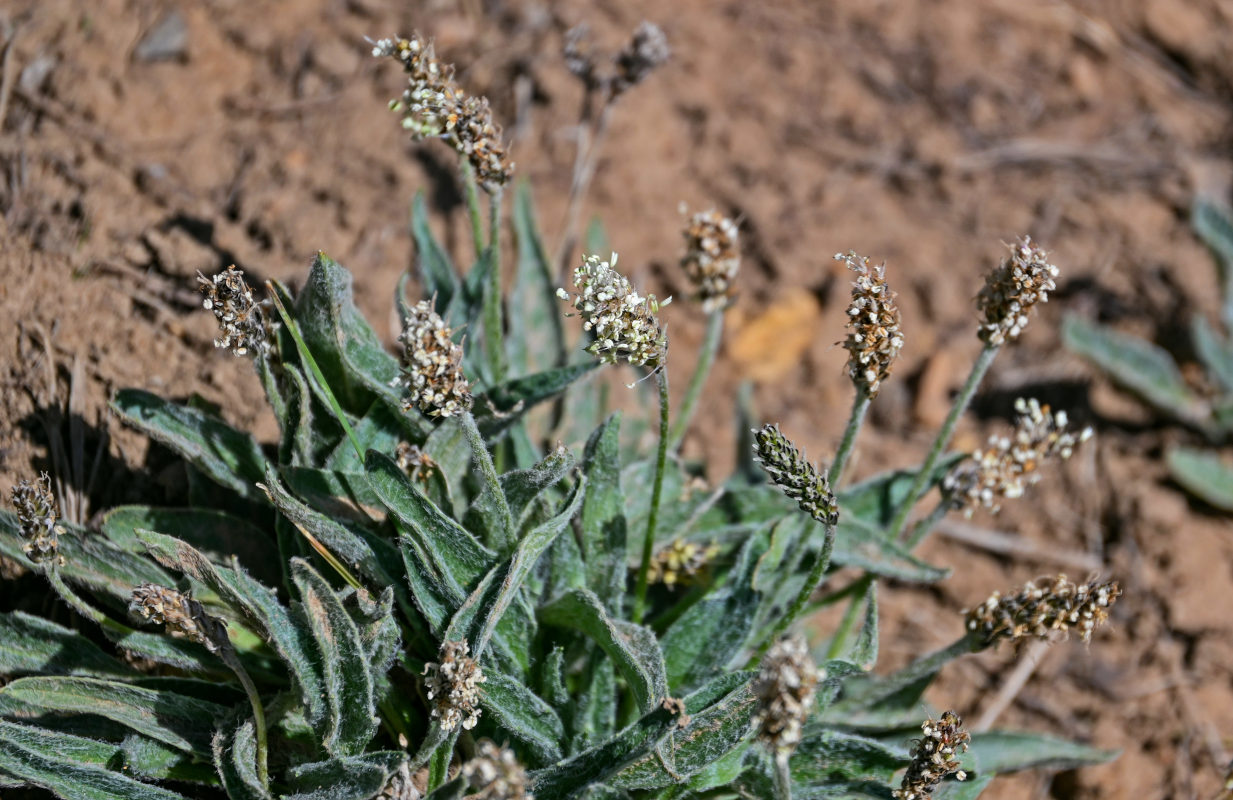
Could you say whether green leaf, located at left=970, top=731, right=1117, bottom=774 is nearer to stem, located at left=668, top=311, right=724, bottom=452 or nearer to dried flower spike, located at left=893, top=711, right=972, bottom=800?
dried flower spike, located at left=893, top=711, right=972, bottom=800

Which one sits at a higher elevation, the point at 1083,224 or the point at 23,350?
the point at 1083,224

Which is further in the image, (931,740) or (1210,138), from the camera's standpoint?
(1210,138)

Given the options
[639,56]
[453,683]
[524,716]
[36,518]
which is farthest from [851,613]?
[36,518]

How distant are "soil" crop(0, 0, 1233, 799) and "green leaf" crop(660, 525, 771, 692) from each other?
118 cm

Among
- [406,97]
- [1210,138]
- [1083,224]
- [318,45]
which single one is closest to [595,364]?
[406,97]

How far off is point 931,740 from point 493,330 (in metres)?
1.63

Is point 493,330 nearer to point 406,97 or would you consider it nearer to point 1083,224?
point 406,97

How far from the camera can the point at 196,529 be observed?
280 centimetres

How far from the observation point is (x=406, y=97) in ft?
8.25

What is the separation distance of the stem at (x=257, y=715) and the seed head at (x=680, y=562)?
3.64ft

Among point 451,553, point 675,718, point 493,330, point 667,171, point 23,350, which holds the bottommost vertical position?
point 675,718

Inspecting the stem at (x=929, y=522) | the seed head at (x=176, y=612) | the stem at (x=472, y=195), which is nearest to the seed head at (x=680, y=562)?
the stem at (x=929, y=522)

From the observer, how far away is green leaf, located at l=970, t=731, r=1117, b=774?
122 inches

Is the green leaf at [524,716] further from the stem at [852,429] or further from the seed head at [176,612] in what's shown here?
the stem at [852,429]
